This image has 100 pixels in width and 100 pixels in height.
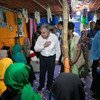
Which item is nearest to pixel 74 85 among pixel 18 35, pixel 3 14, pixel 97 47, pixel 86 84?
pixel 97 47

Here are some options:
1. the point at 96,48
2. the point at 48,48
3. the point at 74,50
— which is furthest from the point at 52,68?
the point at 96,48

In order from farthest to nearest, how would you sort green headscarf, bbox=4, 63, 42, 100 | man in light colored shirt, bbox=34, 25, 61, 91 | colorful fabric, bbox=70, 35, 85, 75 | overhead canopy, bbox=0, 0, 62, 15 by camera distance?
overhead canopy, bbox=0, 0, 62, 15 → man in light colored shirt, bbox=34, 25, 61, 91 → colorful fabric, bbox=70, 35, 85, 75 → green headscarf, bbox=4, 63, 42, 100

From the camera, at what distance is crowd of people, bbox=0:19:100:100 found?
2.51m

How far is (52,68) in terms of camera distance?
19.1 ft

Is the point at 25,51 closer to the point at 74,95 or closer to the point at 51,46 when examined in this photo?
the point at 51,46

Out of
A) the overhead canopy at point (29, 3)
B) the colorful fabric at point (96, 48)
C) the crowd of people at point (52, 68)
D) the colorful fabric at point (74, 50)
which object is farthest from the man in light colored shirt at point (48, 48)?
the overhead canopy at point (29, 3)

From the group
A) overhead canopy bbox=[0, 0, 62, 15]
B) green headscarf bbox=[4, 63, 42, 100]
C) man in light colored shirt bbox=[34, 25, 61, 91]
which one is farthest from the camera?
overhead canopy bbox=[0, 0, 62, 15]

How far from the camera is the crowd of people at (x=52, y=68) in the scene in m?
2.51

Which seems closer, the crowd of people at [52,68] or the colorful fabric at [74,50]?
the crowd of people at [52,68]

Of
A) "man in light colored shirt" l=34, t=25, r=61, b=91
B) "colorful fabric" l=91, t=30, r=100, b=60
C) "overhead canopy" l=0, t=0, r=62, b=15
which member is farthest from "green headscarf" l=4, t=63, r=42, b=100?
"overhead canopy" l=0, t=0, r=62, b=15

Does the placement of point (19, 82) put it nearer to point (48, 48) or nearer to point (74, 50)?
point (74, 50)

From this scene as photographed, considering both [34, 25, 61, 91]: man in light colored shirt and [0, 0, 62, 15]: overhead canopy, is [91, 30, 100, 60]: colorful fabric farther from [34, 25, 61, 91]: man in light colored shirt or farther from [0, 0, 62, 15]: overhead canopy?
[0, 0, 62, 15]: overhead canopy

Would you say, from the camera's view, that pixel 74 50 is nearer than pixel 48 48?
Yes

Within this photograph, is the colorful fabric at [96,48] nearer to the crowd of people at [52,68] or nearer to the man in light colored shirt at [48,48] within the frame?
the crowd of people at [52,68]
